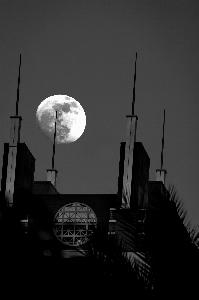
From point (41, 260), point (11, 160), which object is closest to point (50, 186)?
point (11, 160)

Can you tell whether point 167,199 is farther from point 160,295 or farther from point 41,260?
point 41,260

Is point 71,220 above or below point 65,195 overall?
below

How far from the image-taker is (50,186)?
179 ft

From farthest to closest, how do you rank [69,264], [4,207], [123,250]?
[69,264] < [123,250] < [4,207]

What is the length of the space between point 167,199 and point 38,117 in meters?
69.0

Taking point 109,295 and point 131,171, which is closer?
point 109,295

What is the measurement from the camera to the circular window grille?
43.7 m

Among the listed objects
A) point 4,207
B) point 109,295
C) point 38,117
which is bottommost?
point 109,295

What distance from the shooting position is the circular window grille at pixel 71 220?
43688 millimetres

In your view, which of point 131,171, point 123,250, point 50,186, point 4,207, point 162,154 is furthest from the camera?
point 162,154

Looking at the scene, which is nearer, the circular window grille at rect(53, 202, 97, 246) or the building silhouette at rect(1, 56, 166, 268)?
the circular window grille at rect(53, 202, 97, 246)

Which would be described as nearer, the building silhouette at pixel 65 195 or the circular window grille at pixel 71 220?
the circular window grille at pixel 71 220

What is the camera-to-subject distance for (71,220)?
44.0 metres

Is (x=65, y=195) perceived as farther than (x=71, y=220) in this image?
Yes
